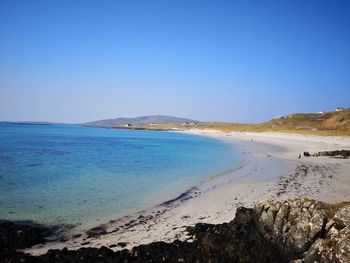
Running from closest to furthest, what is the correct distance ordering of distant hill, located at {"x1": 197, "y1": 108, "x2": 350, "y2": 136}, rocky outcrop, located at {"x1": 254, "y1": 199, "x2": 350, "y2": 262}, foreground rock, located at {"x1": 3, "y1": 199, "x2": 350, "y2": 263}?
rocky outcrop, located at {"x1": 254, "y1": 199, "x2": 350, "y2": 262} → foreground rock, located at {"x1": 3, "y1": 199, "x2": 350, "y2": 263} → distant hill, located at {"x1": 197, "y1": 108, "x2": 350, "y2": 136}

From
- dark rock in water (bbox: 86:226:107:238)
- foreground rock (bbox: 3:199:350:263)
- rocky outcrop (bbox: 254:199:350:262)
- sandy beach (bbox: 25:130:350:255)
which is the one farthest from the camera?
dark rock in water (bbox: 86:226:107:238)

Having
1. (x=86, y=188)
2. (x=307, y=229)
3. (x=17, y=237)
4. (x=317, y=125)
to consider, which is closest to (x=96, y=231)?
(x=17, y=237)

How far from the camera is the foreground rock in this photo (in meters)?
8.41

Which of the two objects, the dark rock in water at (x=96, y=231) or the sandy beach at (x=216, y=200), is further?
the dark rock in water at (x=96, y=231)

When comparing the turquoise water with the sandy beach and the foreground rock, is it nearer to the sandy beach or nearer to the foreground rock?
the sandy beach

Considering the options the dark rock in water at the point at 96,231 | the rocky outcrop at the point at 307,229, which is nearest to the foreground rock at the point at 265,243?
the rocky outcrop at the point at 307,229

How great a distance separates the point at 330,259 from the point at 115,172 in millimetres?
23566

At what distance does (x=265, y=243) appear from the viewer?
32.0 ft

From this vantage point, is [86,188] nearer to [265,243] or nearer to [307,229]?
[265,243]

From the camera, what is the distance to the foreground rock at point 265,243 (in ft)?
27.6

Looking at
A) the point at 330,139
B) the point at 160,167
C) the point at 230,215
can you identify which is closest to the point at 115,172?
the point at 160,167

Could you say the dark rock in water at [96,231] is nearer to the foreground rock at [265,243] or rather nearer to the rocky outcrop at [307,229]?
the foreground rock at [265,243]

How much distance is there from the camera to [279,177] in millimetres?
25859

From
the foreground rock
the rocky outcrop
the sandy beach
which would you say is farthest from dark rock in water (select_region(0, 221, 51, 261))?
the rocky outcrop
